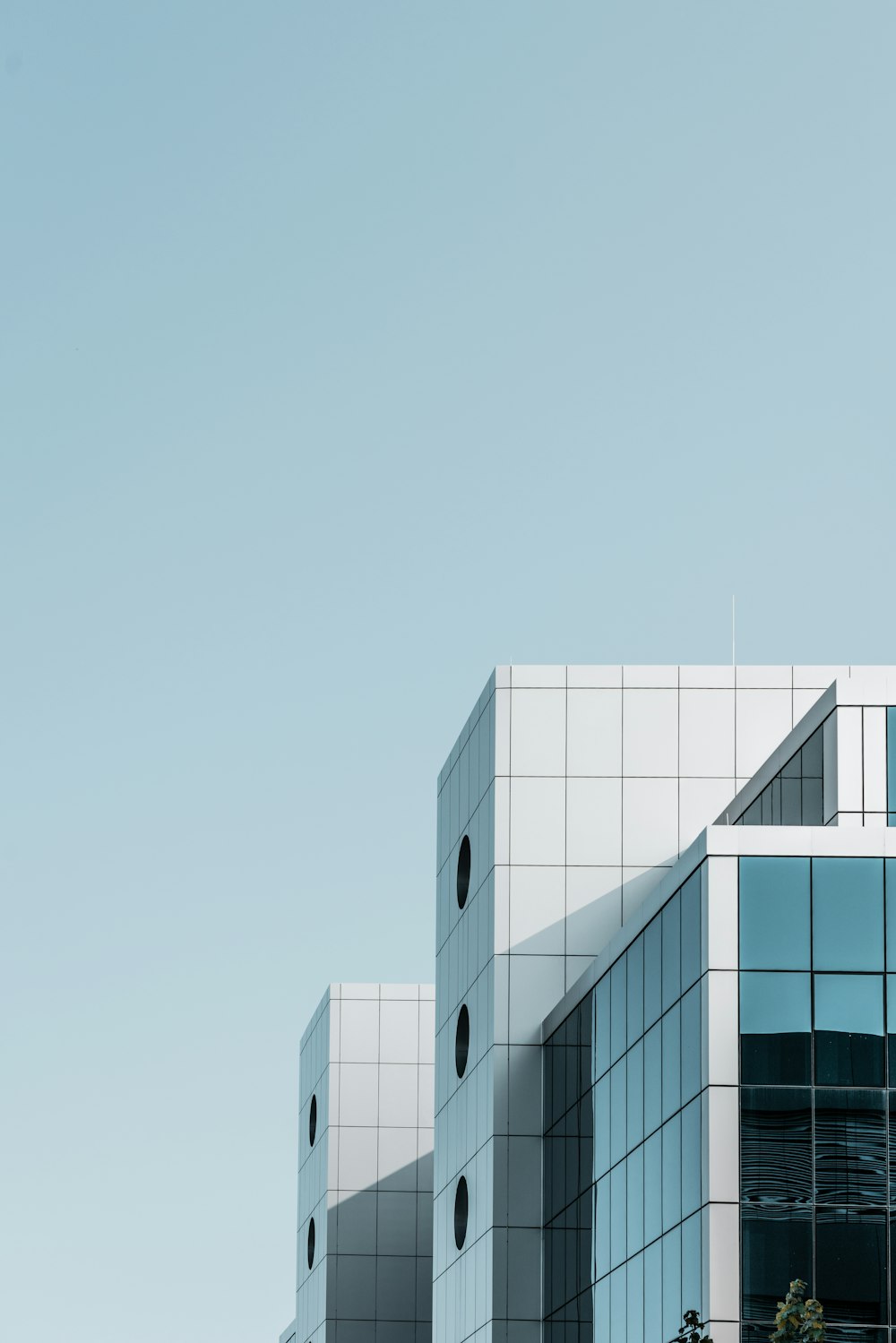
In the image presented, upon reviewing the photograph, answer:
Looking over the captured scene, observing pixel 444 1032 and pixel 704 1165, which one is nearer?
pixel 704 1165

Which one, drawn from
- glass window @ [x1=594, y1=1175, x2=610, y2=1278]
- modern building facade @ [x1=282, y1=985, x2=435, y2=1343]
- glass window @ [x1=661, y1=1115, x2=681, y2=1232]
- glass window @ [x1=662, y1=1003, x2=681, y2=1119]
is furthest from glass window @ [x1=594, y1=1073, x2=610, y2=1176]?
modern building facade @ [x1=282, y1=985, x2=435, y2=1343]

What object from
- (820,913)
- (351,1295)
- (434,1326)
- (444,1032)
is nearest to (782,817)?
(820,913)

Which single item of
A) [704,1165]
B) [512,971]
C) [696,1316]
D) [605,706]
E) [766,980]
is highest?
[605,706]

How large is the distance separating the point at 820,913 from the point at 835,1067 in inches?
99.9

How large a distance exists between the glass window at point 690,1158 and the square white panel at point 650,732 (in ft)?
65.0

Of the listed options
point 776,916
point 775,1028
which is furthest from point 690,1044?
point 776,916

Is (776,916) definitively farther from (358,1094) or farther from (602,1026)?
→ (358,1094)

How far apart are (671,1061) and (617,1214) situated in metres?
6.84

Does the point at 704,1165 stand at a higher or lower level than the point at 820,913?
lower

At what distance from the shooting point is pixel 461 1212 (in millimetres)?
65562

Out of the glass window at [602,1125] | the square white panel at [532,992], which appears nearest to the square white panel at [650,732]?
the square white panel at [532,992]

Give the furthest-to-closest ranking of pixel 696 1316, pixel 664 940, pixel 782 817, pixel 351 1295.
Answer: pixel 351 1295
pixel 782 817
pixel 664 940
pixel 696 1316

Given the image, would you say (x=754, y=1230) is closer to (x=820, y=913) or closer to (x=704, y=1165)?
(x=704, y=1165)

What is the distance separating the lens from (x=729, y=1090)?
40.1m
